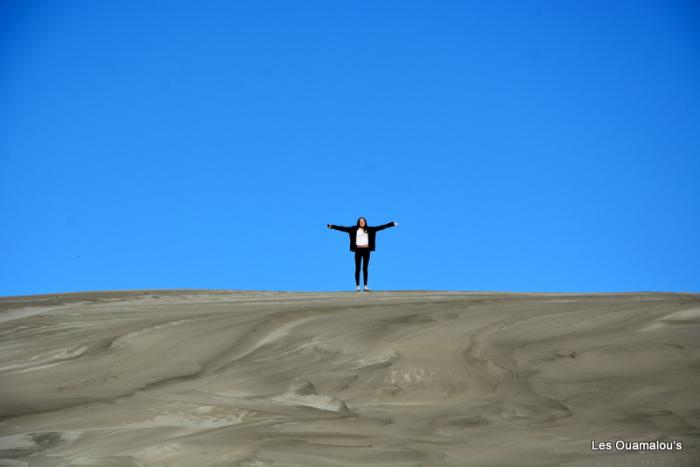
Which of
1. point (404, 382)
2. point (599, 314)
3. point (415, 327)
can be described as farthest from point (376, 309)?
point (404, 382)

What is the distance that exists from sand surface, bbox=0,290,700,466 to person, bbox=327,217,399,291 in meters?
5.29

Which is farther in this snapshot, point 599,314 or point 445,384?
point 599,314

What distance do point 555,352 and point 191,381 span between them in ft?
12.4

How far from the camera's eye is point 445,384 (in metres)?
9.77

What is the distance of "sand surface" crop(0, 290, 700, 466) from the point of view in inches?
294

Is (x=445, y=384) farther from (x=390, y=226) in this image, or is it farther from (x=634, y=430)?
(x=390, y=226)

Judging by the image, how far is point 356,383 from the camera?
9.89 meters

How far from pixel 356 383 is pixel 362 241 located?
10.9 m

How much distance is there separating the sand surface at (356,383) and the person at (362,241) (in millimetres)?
5292

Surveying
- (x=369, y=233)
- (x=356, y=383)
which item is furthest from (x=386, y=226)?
(x=356, y=383)

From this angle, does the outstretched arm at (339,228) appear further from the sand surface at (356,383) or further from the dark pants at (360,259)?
the sand surface at (356,383)

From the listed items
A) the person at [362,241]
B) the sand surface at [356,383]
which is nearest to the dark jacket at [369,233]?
the person at [362,241]

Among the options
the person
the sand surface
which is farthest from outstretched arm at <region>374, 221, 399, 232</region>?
the sand surface

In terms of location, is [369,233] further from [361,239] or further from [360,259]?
[360,259]
